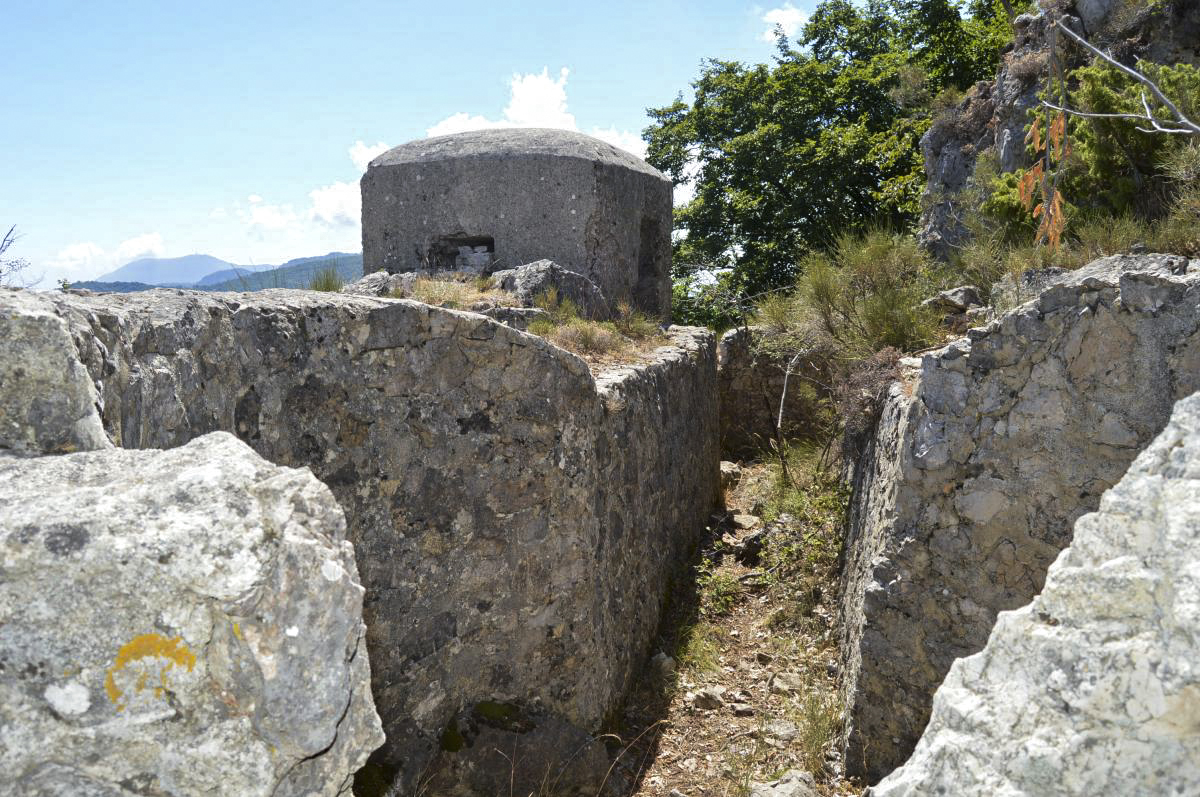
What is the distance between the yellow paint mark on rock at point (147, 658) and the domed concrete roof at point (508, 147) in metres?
6.65

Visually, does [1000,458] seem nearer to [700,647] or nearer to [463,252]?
[700,647]

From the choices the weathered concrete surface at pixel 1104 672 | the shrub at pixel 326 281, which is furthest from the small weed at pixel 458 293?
the weathered concrete surface at pixel 1104 672

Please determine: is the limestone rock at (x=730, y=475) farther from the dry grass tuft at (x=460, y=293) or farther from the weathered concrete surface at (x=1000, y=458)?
the weathered concrete surface at (x=1000, y=458)

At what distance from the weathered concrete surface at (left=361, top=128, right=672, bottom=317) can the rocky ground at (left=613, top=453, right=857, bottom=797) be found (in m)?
2.71

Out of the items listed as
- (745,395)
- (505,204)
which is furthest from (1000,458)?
(745,395)

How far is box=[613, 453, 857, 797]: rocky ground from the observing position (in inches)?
171

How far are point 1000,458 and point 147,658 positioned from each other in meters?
3.60

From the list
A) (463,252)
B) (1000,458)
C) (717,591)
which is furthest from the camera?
(463,252)

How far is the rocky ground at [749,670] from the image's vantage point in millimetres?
4352

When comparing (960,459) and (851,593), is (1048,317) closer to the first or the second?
(960,459)

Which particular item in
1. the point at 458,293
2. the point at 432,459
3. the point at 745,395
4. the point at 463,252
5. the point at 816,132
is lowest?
the point at 745,395

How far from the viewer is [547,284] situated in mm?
6602

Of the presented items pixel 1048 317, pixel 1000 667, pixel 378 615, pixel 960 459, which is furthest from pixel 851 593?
pixel 1000 667

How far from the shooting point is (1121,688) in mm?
1132
